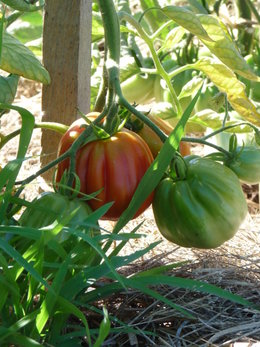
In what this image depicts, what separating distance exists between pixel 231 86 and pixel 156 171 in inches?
13.3

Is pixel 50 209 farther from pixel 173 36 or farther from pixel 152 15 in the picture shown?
pixel 152 15

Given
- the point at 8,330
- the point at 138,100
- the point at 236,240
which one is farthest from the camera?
the point at 138,100

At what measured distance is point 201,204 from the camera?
118cm

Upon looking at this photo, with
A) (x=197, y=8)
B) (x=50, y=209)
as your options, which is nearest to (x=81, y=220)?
(x=50, y=209)

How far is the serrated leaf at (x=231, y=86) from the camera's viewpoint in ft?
4.49

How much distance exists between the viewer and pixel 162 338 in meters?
1.05

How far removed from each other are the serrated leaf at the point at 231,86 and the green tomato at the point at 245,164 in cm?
9

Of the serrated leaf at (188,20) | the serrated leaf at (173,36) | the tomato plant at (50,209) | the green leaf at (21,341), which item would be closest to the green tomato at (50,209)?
the tomato plant at (50,209)

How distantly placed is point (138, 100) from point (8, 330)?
138cm

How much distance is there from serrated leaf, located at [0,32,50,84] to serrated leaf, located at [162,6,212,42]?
10.0 inches

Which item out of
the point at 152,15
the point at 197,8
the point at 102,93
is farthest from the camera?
the point at 152,15

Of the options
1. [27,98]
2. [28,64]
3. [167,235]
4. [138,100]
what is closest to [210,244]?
[167,235]

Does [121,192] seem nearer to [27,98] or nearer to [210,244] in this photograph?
[210,244]

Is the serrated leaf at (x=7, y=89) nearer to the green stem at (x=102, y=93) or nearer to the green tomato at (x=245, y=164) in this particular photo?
the green stem at (x=102, y=93)
